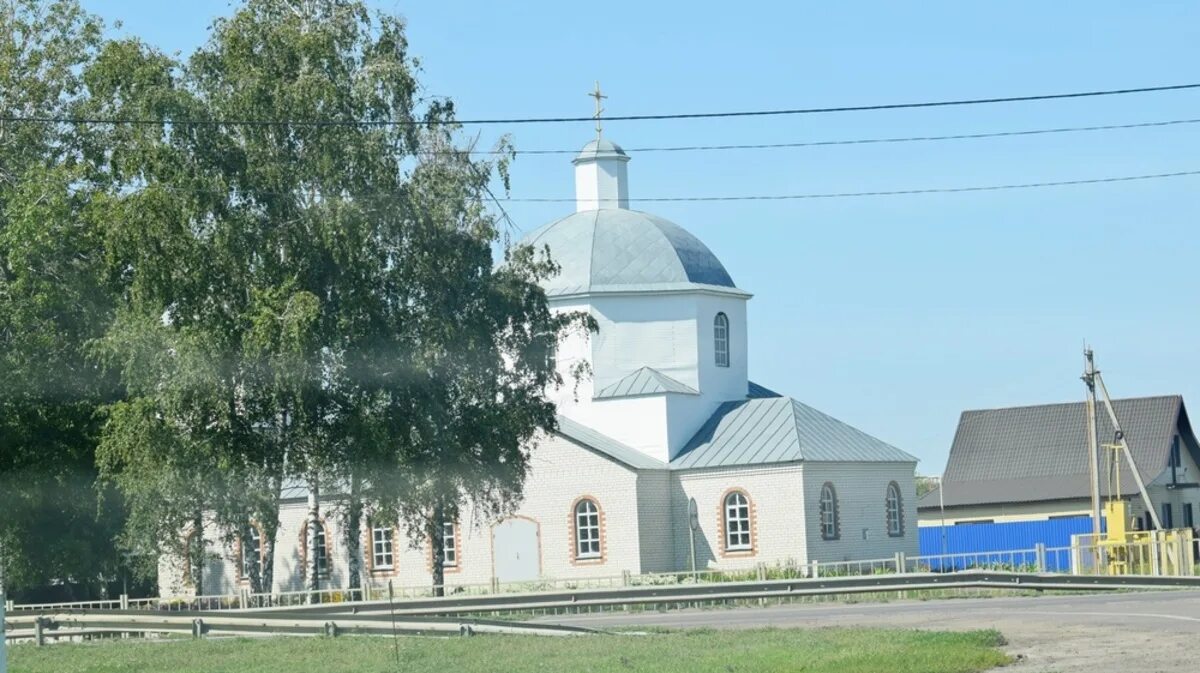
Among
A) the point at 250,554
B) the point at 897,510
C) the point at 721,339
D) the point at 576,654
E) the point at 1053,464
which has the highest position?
the point at 721,339

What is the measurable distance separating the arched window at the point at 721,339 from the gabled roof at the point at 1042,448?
1445 centimetres

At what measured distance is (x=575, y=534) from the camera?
47.3 m

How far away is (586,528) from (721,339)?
790 cm

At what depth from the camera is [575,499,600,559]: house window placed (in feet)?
155

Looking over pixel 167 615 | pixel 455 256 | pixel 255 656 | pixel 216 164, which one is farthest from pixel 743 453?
pixel 255 656

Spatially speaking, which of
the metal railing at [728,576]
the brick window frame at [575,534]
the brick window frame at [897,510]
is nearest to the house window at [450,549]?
the metal railing at [728,576]

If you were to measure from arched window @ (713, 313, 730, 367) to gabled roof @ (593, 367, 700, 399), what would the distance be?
1822 mm

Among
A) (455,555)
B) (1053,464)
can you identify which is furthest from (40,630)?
(1053,464)

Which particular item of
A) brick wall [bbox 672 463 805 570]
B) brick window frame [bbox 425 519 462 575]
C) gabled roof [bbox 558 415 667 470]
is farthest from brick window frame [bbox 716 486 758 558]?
brick window frame [bbox 425 519 462 575]

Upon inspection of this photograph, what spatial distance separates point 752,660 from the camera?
55.3 ft

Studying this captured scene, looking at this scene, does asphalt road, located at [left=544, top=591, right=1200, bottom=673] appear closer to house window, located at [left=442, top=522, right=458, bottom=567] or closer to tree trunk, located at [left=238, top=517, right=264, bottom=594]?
tree trunk, located at [left=238, top=517, right=264, bottom=594]

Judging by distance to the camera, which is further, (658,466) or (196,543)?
(658,466)

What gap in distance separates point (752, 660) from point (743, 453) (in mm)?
30680

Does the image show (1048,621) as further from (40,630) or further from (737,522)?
(737,522)
